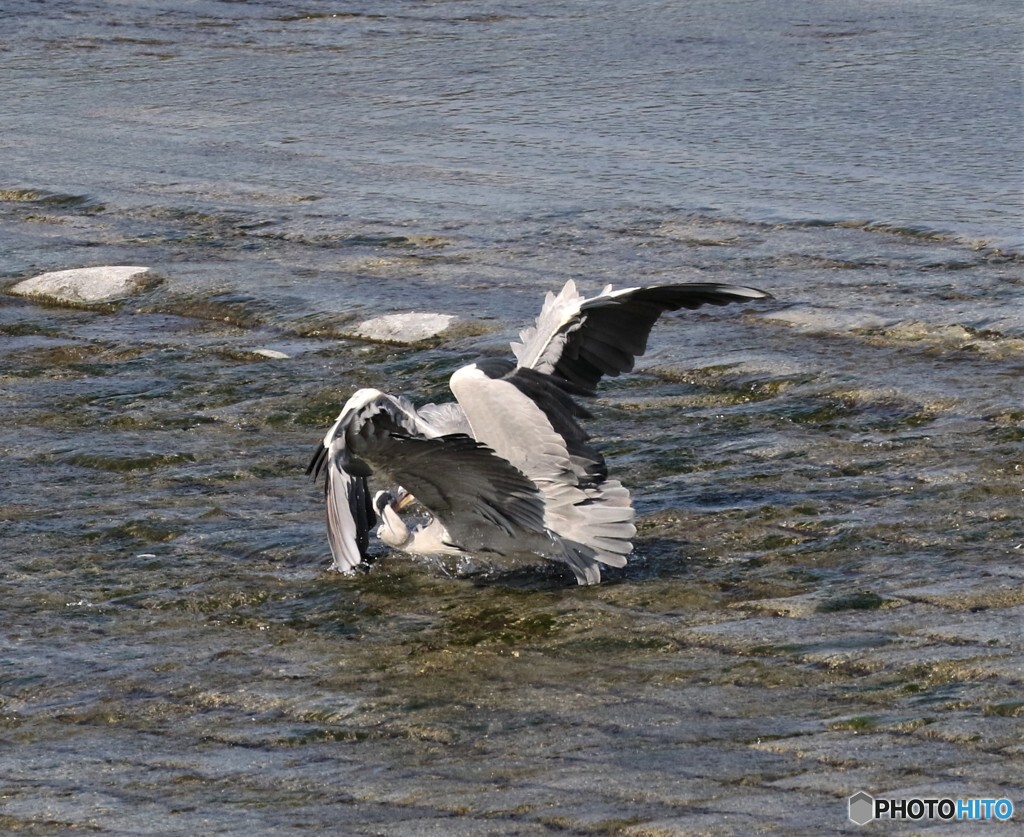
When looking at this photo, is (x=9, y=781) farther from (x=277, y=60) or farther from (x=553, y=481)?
(x=277, y=60)

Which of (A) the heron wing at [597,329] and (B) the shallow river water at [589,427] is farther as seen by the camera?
(A) the heron wing at [597,329]

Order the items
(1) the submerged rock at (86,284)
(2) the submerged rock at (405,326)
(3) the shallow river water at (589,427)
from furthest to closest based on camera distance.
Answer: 1. (1) the submerged rock at (86,284)
2. (2) the submerged rock at (405,326)
3. (3) the shallow river water at (589,427)

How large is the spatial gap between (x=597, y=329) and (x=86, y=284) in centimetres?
390

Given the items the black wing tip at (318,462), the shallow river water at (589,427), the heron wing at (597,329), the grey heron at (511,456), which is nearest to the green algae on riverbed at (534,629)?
the shallow river water at (589,427)

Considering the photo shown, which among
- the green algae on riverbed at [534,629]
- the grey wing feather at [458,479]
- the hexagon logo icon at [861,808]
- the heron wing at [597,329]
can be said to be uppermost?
the heron wing at [597,329]

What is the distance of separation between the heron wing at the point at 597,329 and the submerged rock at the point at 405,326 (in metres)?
2.23

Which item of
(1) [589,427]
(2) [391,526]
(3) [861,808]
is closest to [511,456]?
(2) [391,526]

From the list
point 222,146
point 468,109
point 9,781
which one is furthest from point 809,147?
point 9,781

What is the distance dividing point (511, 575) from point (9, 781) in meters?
1.73

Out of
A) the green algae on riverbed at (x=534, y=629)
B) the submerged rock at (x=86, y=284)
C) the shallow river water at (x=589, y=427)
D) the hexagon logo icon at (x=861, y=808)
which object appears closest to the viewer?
the hexagon logo icon at (x=861, y=808)

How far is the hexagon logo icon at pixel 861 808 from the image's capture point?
343 centimetres

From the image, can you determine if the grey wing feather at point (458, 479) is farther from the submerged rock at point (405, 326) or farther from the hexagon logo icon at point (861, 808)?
the submerged rock at point (405, 326)

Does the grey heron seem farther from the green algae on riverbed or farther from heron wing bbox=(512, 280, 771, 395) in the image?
the green algae on riverbed

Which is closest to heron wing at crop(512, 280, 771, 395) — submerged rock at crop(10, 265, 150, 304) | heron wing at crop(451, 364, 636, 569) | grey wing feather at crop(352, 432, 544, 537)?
heron wing at crop(451, 364, 636, 569)
